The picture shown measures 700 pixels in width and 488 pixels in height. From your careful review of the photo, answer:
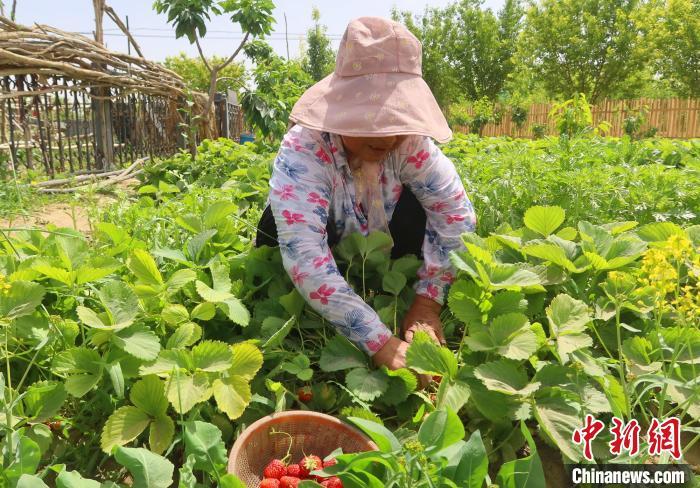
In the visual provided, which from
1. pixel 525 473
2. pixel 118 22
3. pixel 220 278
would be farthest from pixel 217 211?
pixel 118 22

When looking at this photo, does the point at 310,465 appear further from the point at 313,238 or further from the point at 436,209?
the point at 436,209

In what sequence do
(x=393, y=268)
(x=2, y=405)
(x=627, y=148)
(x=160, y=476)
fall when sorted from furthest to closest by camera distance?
(x=627, y=148)
(x=393, y=268)
(x=2, y=405)
(x=160, y=476)

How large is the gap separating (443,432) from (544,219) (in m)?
0.94

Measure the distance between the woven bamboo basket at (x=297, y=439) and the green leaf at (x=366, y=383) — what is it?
107 millimetres

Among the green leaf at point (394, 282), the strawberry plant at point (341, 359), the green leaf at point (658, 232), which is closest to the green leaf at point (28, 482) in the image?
the strawberry plant at point (341, 359)

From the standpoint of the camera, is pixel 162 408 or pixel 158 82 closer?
pixel 162 408

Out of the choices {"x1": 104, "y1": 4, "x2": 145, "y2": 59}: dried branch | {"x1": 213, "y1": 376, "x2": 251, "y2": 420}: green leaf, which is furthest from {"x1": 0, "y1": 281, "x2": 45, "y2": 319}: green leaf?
{"x1": 104, "y1": 4, "x2": 145, "y2": 59}: dried branch

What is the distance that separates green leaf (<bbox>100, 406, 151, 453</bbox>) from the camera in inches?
44.3

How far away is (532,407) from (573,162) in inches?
64.1

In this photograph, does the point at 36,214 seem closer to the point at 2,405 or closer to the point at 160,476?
the point at 2,405

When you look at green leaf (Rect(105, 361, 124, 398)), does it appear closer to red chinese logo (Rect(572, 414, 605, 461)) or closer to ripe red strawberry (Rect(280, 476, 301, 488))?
ripe red strawberry (Rect(280, 476, 301, 488))

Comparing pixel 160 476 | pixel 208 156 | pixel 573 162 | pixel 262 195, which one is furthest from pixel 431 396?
pixel 208 156

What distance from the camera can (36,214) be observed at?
173 inches

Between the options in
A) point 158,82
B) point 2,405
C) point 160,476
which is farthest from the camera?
point 158,82
